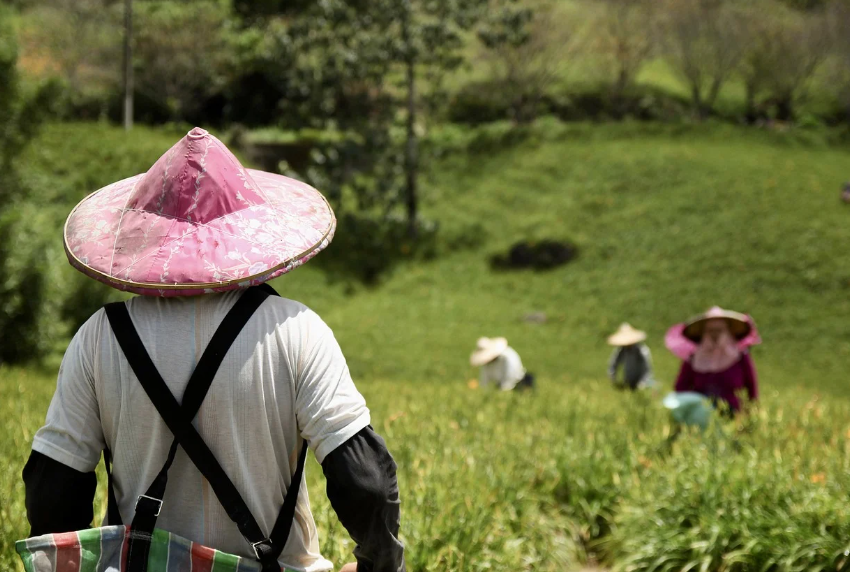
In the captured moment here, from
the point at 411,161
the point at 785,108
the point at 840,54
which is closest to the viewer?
the point at 411,161

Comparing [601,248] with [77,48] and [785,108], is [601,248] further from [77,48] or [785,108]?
[77,48]

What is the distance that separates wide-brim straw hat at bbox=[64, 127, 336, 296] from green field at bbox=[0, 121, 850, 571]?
207cm

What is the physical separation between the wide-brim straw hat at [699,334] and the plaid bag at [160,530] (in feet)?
19.1

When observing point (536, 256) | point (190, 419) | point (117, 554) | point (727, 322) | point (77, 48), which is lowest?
point (536, 256)

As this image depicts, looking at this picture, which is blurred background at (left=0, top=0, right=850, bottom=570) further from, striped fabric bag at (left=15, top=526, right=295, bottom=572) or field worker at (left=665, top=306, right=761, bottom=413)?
striped fabric bag at (left=15, top=526, right=295, bottom=572)

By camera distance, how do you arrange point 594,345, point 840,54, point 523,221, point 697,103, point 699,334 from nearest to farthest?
1. point 699,334
2. point 594,345
3. point 523,221
4. point 697,103
5. point 840,54

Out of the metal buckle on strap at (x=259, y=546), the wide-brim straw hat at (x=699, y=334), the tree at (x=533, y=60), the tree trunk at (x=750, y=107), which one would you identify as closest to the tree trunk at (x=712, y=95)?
the tree trunk at (x=750, y=107)

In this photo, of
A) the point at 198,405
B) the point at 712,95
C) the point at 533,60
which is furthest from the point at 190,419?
the point at 712,95

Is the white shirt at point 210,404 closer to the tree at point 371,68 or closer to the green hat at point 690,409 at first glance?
the green hat at point 690,409

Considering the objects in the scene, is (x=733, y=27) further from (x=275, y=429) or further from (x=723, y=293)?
(x=275, y=429)

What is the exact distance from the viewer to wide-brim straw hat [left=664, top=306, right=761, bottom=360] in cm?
711

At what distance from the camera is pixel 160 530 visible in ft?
6.48

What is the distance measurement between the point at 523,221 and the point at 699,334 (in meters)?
15.1

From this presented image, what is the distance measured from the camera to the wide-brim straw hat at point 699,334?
7113 mm
